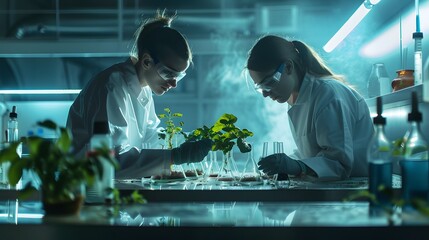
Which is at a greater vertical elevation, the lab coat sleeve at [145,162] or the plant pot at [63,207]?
the lab coat sleeve at [145,162]

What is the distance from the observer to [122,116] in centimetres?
252

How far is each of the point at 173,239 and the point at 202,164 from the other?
1294 millimetres

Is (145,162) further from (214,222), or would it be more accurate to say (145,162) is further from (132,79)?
(214,222)

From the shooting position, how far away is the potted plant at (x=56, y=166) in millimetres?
1158

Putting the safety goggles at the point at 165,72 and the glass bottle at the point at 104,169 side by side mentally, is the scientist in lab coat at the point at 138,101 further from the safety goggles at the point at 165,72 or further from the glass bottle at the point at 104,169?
the glass bottle at the point at 104,169

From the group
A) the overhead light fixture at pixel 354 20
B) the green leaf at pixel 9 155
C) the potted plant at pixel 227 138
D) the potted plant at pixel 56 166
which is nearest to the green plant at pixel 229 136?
the potted plant at pixel 227 138

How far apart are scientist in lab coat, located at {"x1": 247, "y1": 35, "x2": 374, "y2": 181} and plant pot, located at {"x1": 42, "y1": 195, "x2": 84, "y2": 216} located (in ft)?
Answer: 3.43

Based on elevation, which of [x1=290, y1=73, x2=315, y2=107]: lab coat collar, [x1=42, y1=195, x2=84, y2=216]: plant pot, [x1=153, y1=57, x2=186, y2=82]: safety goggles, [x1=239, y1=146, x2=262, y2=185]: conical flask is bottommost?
[x1=42, y1=195, x2=84, y2=216]: plant pot

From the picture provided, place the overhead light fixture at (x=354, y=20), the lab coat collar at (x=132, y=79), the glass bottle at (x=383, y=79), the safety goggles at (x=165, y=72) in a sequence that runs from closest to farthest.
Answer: the overhead light fixture at (x=354, y=20)
the safety goggles at (x=165, y=72)
the lab coat collar at (x=132, y=79)
the glass bottle at (x=383, y=79)

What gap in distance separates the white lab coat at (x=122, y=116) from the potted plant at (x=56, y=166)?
1.03 meters

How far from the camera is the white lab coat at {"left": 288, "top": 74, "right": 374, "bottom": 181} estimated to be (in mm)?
2279

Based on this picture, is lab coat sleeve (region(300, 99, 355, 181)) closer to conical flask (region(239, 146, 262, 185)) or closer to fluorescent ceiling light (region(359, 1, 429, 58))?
conical flask (region(239, 146, 262, 185))

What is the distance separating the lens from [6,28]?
18.2 feet

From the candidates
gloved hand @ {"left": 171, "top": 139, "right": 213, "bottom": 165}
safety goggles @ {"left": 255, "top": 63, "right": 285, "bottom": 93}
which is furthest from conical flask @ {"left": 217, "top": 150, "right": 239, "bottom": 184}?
safety goggles @ {"left": 255, "top": 63, "right": 285, "bottom": 93}
